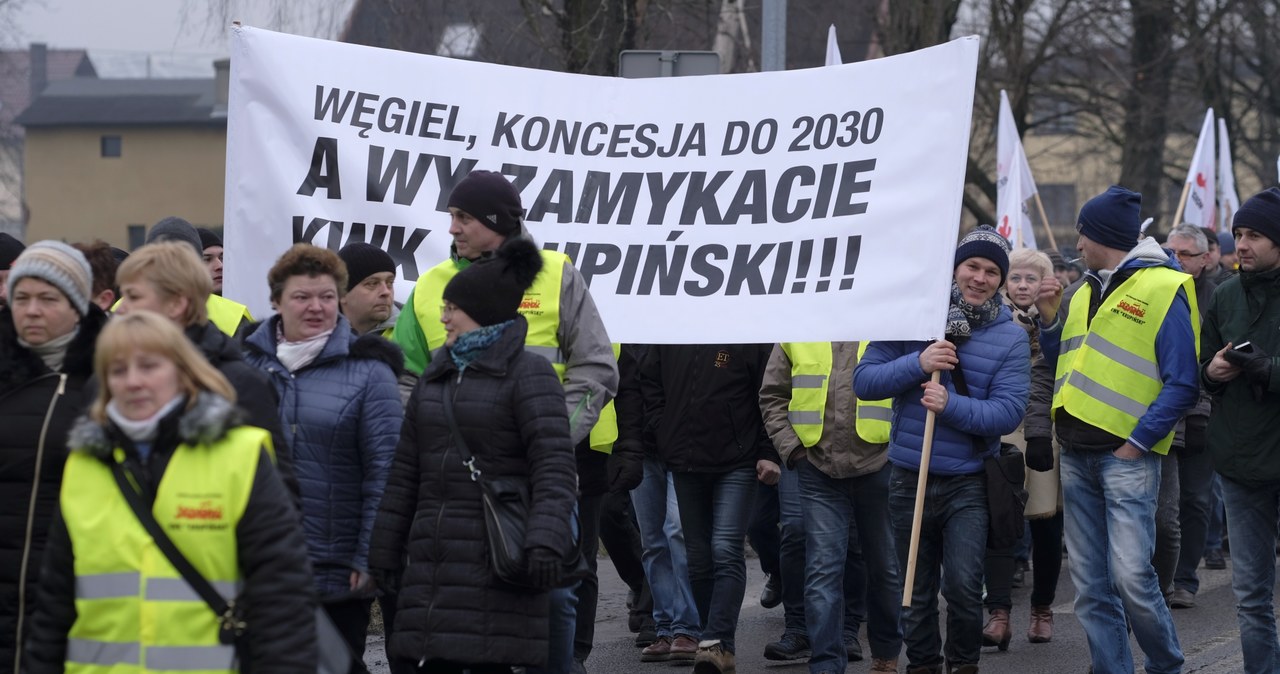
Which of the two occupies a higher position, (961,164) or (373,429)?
(961,164)

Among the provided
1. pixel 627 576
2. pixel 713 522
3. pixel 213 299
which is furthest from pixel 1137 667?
pixel 213 299

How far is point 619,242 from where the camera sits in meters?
6.50

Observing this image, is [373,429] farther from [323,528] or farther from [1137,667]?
[1137,667]

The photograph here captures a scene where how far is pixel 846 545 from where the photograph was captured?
281 inches

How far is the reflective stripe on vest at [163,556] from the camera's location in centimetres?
378

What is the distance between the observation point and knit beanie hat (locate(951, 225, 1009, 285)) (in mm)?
6852

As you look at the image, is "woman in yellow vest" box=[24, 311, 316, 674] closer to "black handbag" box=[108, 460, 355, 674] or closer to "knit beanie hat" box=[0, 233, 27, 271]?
"black handbag" box=[108, 460, 355, 674]

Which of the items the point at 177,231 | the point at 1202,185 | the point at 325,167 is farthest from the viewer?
the point at 1202,185

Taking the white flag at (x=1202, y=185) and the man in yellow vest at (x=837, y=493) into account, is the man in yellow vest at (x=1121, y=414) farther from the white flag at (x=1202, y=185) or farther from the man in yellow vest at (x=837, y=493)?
the white flag at (x=1202, y=185)

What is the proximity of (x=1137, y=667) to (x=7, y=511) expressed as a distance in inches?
203

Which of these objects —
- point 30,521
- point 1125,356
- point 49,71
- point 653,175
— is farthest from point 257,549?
point 49,71

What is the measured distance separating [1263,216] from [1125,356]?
738 mm

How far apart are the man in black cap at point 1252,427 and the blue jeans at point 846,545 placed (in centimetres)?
137

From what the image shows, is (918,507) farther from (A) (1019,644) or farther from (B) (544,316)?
(A) (1019,644)
